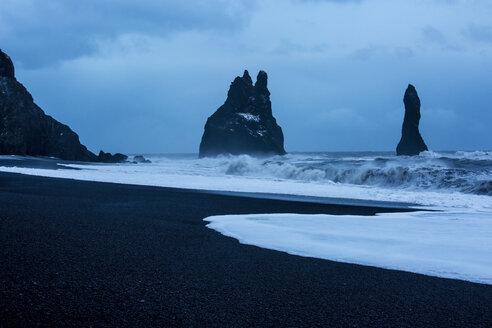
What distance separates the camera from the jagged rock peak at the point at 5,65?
140 feet

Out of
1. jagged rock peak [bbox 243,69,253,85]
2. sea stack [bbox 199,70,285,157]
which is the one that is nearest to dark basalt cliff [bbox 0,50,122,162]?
sea stack [bbox 199,70,285,157]

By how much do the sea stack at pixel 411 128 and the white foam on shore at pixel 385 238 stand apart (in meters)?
76.0

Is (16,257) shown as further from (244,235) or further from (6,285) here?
(244,235)

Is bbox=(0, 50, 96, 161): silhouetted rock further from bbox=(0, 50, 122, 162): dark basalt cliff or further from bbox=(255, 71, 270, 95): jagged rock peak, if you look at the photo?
bbox=(255, 71, 270, 95): jagged rock peak

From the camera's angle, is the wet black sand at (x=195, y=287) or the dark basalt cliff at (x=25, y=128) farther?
the dark basalt cliff at (x=25, y=128)

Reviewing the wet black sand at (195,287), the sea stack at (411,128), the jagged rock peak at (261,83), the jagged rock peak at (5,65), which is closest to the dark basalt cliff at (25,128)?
the jagged rock peak at (5,65)

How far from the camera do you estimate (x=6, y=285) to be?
9.09ft

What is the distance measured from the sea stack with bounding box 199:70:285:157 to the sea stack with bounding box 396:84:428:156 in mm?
25131

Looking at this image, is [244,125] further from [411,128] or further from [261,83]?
[411,128]

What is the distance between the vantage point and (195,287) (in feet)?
9.82

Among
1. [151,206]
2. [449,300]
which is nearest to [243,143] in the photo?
[151,206]

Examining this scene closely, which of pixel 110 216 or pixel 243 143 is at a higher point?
pixel 243 143

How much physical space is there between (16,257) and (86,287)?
3.63 ft

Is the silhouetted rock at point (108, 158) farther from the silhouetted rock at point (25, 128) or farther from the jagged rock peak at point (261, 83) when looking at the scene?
the jagged rock peak at point (261, 83)
